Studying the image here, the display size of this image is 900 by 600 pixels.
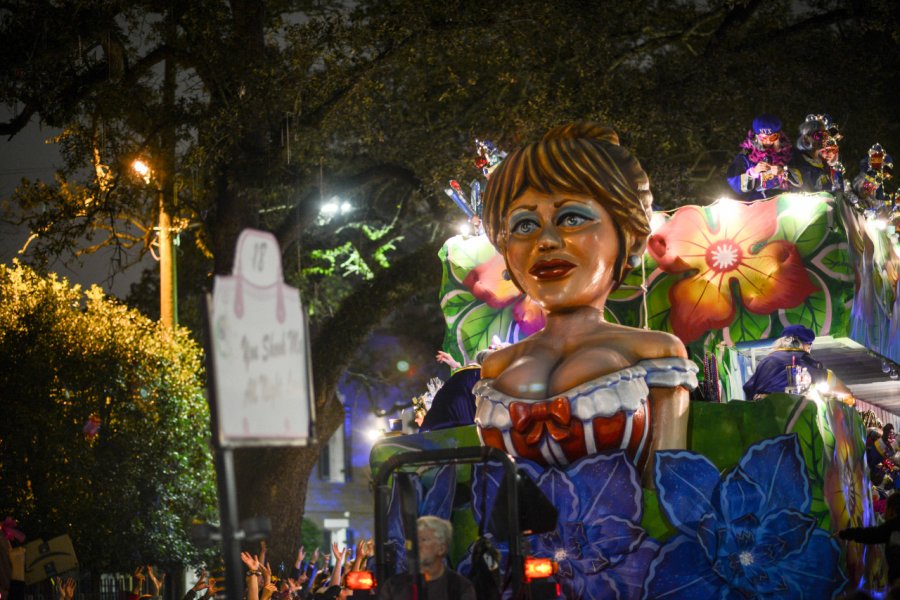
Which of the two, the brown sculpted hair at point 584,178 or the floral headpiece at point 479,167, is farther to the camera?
the floral headpiece at point 479,167

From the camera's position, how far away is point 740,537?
270 inches

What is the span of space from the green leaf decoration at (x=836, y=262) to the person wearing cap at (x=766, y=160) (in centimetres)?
92

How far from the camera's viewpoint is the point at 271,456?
17438 mm

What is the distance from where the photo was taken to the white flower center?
31.0 ft

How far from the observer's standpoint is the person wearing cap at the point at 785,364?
8.09 meters

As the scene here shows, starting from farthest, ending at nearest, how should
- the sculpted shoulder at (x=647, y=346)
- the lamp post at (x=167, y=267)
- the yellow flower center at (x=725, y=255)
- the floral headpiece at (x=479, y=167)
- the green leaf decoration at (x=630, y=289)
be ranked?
the lamp post at (x=167, y=267), the floral headpiece at (x=479, y=167), the green leaf decoration at (x=630, y=289), the yellow flower center at (x=725, y=255), the sculpted shoulder at (x=647, y=346)

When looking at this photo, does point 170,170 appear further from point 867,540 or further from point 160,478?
point 867,540

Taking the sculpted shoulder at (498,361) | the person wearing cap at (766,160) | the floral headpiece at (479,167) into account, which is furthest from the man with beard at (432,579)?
the person wearing cap at (766,160)

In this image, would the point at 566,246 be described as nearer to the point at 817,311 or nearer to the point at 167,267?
the point at 817,311

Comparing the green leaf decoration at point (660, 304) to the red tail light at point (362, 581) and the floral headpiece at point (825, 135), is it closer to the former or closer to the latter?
the floral headpiece at point (825, 135)

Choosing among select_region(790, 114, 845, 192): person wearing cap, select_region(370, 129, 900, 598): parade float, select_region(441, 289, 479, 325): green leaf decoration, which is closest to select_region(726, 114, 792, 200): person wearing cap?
select_region(790, 114, 845, 192): person wearing cap

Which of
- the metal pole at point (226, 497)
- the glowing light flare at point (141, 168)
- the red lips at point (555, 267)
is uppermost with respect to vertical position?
the glowing light flare at point (141, 168)

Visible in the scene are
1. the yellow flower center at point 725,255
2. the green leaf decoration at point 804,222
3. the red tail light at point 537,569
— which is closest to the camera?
the red tail light at point 537,569

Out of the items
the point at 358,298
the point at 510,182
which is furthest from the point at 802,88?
the point at 510,182
